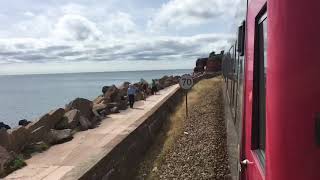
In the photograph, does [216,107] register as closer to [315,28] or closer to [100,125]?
[100,125]

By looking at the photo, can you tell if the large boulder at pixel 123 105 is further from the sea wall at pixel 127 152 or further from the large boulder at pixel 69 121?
the sea wall at pixel 127 152

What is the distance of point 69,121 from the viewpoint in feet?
70.8

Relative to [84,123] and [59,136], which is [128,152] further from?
[84,123]

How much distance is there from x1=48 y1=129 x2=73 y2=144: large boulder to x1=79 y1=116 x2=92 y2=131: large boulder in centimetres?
206

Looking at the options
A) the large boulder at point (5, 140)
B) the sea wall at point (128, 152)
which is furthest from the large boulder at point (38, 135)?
the sea wall at point (128, 152)

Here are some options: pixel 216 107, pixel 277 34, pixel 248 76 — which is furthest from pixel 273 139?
pixel 216 107

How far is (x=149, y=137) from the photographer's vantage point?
18125 millimetres

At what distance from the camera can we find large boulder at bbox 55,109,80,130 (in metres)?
21.1

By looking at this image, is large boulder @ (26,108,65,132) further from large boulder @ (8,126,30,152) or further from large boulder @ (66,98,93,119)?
large boulder @ (66,98,93,119)

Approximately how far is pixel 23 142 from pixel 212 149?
607cm

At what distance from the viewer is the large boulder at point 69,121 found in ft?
69.2

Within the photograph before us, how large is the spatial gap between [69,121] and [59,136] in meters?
3.16

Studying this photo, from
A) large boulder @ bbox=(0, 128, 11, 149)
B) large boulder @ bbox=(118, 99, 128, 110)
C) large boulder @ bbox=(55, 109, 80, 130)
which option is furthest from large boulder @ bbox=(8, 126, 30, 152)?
large boulder @ bbox=(118, 99, 128, 110)

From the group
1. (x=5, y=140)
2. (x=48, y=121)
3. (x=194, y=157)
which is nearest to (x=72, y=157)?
(x=5, y=140)
